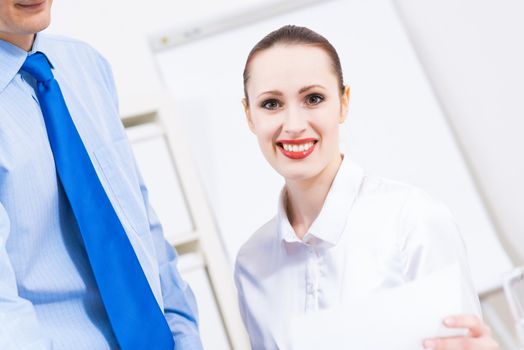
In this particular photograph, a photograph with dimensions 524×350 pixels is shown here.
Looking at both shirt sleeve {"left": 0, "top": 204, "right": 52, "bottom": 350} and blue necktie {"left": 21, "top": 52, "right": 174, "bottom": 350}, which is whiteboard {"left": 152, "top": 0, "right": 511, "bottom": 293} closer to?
blue necktie {"left": 21, "top": 52, "right": 174, "bottom": 350}

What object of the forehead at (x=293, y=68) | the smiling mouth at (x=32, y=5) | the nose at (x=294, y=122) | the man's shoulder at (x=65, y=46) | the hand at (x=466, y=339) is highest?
the man's shoulder at (x=65, y=46)

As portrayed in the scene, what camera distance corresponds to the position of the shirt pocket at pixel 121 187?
3.57ft

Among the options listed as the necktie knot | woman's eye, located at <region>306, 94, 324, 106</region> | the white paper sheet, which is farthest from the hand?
the necktie knot

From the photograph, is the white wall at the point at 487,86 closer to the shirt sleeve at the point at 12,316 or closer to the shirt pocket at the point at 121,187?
the shirt pocket at the point at 121,187

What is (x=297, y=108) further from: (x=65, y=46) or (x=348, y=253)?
(x=65, y=46)

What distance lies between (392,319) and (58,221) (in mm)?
467

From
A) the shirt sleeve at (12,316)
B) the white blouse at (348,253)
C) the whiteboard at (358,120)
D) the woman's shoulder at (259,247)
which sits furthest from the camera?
the whiteboard at (358,120)

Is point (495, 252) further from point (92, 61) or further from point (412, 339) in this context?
point (92, 61)

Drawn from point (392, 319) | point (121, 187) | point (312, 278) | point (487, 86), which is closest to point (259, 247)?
point (312, 278)

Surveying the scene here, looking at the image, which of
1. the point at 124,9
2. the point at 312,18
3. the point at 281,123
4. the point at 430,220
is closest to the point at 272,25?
the point at 312,18

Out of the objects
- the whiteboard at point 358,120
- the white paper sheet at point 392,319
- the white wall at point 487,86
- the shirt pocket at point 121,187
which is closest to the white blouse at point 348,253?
the white paper sheet at point 392,319

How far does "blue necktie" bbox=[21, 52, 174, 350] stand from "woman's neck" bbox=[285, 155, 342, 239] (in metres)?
0.27

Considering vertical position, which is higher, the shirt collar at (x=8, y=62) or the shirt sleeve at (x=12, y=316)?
the shirt collar at (x=8, y=62)

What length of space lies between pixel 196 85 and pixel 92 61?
1.48ft
